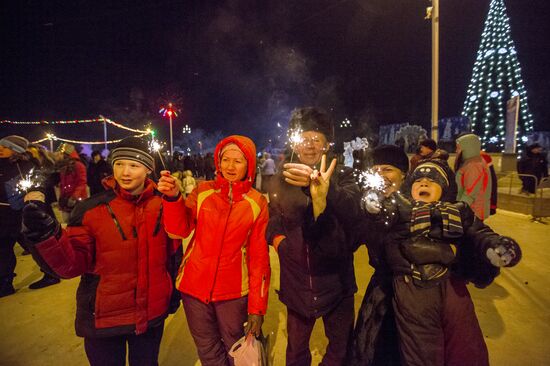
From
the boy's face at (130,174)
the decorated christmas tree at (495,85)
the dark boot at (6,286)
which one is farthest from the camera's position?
the decorated christmas tree at (495,85)

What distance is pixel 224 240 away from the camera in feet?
6.80

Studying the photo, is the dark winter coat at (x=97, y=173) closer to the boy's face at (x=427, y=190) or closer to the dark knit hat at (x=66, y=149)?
the dark knit hat at (x=66, y=149)

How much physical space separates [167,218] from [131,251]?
332 millimetres

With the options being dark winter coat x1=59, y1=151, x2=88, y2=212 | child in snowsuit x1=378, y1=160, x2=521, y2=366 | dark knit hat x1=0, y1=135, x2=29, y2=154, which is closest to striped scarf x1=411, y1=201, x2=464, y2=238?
child in snowsuit x1=378, y1=160, x2=521, y2=366

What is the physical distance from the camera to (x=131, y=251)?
1.94m

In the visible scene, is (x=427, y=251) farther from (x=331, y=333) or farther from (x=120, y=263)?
(x=120, y=263)

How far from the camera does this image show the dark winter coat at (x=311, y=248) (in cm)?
207

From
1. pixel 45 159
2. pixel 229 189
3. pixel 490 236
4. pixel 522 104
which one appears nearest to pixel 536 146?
pixel 490 236

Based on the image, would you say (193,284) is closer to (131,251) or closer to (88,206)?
(131,251)

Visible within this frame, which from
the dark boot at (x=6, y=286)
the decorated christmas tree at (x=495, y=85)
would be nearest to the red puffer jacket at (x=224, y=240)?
the dark boot at (x=6, y=286)

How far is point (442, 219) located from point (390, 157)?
3.21 feet

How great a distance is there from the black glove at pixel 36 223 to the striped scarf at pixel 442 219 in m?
2.29

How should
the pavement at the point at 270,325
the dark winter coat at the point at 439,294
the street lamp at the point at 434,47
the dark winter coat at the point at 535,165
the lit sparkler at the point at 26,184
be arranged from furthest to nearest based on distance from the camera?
the dark winter coat at the point at 535,165 < the street lamp at the point at 434,47 < the pavement at the point at 270,325 < the dark winter coat at the point at 439,294 < the lit sparkler at the point at 26,184

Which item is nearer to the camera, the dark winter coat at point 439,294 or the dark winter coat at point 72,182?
the dark winter coat at point 439,294
